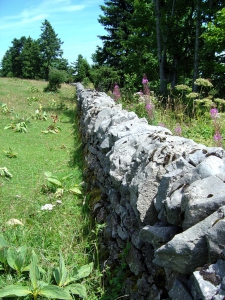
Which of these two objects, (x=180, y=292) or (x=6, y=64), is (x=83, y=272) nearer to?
(x=180, y=292)

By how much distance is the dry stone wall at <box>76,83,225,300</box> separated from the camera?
1695mm

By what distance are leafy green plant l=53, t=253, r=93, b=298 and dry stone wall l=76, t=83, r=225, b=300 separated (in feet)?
1.05

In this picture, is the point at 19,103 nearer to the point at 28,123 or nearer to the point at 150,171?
the point at 28,123

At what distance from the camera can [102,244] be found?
3.91 m

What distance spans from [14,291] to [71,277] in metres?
0.58

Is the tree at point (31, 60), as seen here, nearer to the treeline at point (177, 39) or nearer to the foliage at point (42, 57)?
the foliage at point (42, 57)

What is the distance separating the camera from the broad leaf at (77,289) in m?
3.03

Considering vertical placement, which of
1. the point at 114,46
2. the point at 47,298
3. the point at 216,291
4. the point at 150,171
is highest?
the point at 114,46

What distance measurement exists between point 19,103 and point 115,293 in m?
17.0

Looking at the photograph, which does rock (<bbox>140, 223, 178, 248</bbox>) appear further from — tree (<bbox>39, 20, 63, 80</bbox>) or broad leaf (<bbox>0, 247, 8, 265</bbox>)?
tree (<bbox>39, 20, 63, 80</bbox>)

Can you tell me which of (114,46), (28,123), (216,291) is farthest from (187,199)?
(114,46)

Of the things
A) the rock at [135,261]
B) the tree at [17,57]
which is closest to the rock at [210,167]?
the rock at [135,261]

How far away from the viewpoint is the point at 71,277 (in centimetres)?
321

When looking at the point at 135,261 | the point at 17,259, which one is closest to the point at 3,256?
the point at 17,259
